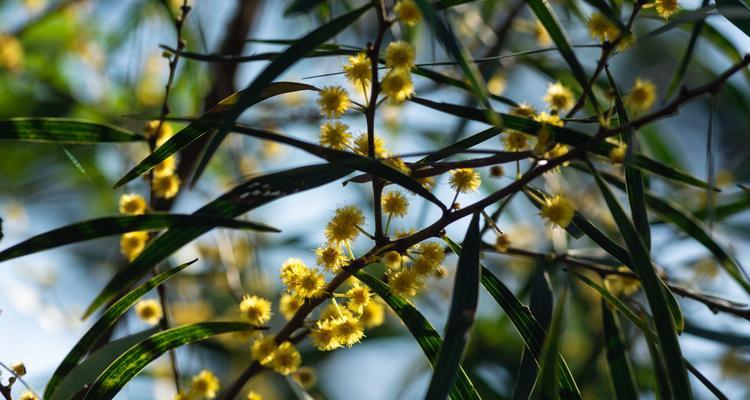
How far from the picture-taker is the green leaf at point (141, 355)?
92 cm

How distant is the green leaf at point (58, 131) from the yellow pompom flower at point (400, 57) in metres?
0.37

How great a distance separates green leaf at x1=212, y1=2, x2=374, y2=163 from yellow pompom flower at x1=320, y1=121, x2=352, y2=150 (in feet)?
0.37

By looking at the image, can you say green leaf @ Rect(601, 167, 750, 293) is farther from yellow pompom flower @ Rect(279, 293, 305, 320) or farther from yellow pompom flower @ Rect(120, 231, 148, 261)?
yellow pompom flower @ Rect(120, 231, 148, 261)

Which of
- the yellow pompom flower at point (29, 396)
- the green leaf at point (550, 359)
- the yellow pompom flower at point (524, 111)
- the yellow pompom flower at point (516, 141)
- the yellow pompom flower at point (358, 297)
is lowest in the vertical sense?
the green leaf at point (550, 359)

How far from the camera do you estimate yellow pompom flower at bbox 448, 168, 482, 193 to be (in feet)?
2.83

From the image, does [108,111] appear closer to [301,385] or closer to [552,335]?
[301,385]

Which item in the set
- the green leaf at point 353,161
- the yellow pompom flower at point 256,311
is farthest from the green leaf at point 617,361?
the yellow pompom flower at point 256,311

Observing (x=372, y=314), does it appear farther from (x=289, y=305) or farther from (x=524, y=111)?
(x=524, y=111)

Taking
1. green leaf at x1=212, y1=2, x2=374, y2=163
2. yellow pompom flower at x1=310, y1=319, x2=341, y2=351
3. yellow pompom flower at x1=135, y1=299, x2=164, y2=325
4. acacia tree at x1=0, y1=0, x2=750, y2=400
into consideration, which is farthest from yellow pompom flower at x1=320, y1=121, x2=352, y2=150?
yellow pompom flower at x1=135, y1=299, x2=164, y2=325

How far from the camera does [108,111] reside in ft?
7.13

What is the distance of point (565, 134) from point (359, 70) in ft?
0.76

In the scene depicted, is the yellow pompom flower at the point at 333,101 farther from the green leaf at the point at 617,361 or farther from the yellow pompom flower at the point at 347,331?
the green leaf at the point at 617,361

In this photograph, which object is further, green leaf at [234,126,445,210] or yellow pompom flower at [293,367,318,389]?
yellow pompom flower at [293,367,318,389]

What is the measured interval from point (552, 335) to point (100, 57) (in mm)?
2021
